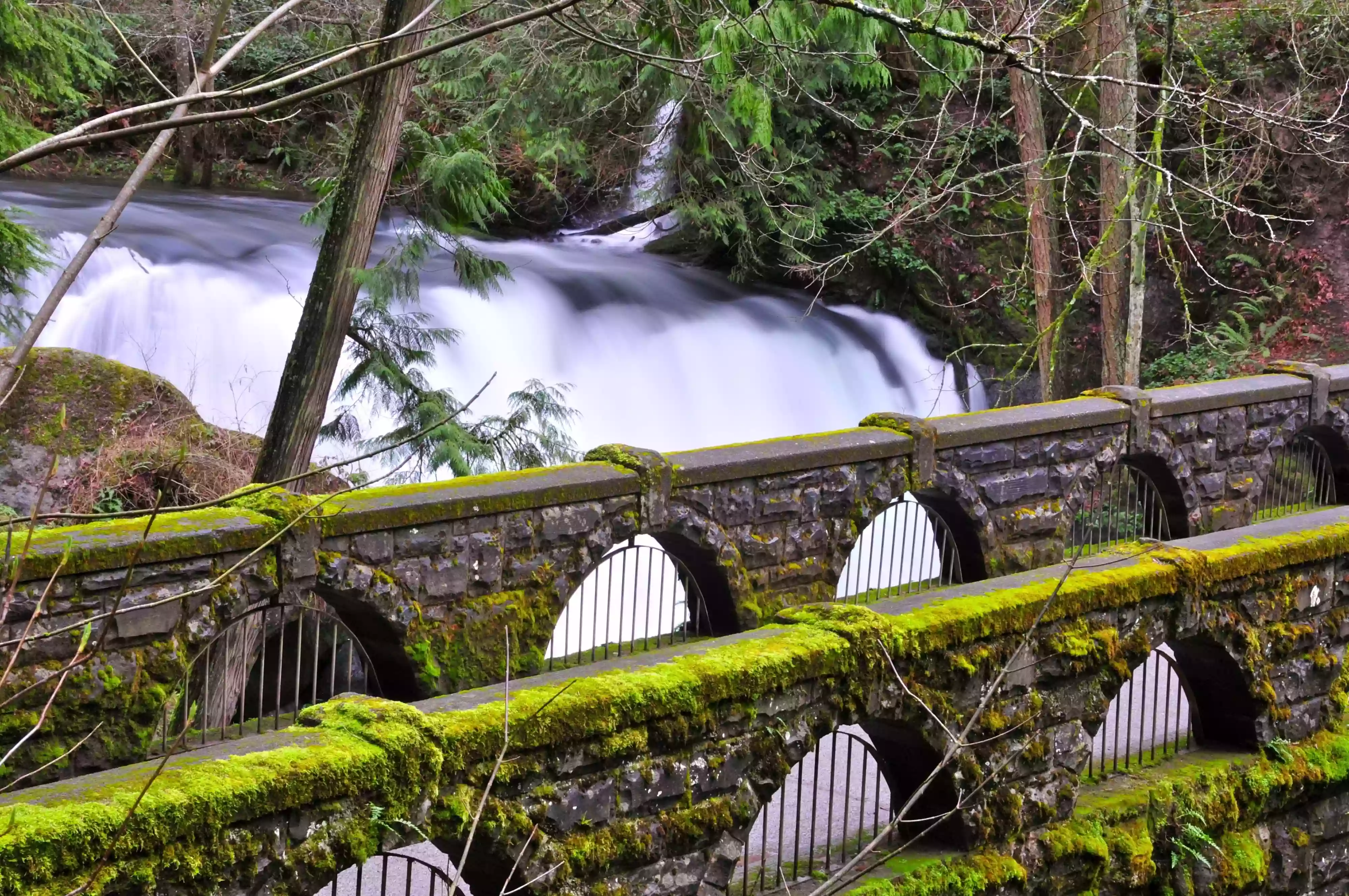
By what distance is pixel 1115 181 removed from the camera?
15.0m

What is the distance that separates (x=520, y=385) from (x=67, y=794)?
10.9m

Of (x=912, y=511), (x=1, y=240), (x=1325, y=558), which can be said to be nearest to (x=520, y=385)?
(x=912, y=511)

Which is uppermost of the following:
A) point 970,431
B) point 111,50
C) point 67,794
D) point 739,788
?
point 111,50

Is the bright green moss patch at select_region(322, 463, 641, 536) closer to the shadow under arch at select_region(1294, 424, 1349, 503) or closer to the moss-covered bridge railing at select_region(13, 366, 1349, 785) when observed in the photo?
the moss-covered bridge railing at select_region(13, 366, 1349, 785)

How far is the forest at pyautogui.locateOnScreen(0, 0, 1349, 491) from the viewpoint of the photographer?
402 inches

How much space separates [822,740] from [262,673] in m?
3.64

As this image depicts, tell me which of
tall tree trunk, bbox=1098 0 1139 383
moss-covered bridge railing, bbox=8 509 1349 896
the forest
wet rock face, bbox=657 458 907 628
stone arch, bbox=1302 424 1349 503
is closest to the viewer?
moss-covered bridge railing, bbox=8 509 1349 896

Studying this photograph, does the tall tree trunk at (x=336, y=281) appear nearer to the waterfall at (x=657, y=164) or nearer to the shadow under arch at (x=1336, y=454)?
the shadow under arch at (x=1336, y=454)

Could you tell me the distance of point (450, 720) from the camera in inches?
187

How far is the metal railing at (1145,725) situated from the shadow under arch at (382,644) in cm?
360

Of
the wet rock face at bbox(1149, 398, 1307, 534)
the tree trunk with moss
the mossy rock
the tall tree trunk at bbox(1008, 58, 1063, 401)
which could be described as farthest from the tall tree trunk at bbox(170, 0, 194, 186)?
the wet rock face at bbox(1149, 398, 1307, 534)

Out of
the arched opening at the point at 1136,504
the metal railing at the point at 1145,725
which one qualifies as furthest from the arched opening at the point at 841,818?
the arched opening at the point at 1136,504

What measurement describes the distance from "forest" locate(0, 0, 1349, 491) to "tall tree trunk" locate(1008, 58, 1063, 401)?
0.06 m

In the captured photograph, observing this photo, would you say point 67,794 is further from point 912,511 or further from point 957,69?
point 912,511
